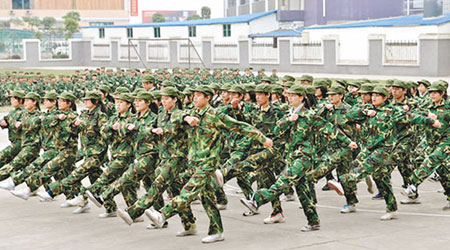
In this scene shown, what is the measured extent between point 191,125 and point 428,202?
468cm

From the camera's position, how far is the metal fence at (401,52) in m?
40.9

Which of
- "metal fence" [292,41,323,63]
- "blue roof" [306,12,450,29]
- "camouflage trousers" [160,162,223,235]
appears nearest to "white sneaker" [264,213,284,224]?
"camouflage trousers" [160,162,223,235]

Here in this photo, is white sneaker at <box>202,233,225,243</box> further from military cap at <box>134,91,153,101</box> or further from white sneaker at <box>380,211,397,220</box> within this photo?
white sneaker at <box>380,211,397,220</box>

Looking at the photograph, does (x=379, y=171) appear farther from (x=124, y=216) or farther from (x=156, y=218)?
(x=124, y=216)

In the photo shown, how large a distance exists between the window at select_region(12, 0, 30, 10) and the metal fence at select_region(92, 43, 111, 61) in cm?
6071

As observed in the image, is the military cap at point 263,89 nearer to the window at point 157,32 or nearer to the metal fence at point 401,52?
the metal fence at point 401,52

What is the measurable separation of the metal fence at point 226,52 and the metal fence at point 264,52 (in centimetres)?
141

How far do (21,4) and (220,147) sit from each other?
118 meters

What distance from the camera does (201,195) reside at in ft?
35.1

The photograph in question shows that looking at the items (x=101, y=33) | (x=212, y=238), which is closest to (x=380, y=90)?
(x=212, y=238)

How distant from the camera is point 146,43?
6041 cm

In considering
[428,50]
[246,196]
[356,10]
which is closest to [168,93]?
[246,196]

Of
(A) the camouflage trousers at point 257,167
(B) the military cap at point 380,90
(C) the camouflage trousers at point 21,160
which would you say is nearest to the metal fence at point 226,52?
(C) the camouflage trousers at point 21,160

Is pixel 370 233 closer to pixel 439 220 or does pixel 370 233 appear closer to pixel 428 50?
pixel 439 220
